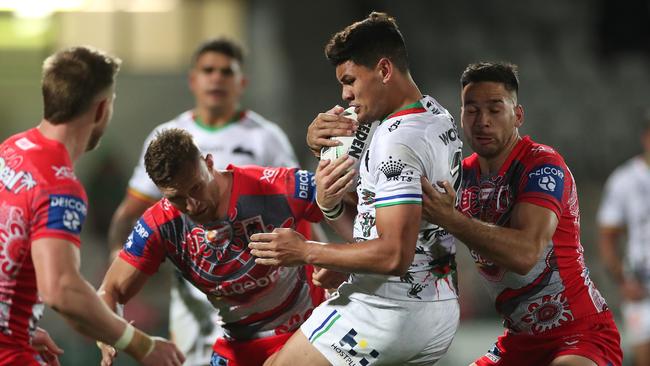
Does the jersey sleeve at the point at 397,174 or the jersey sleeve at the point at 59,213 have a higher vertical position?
the jersey sleeve at the point at 397,174

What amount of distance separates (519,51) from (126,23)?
20.7 ft

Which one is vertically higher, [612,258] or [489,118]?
[489,118]

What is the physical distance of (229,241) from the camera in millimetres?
4934

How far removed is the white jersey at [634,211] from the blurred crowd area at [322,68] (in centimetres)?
212

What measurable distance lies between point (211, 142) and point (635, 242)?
178 inches

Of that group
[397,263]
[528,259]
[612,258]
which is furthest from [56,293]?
[612,258]

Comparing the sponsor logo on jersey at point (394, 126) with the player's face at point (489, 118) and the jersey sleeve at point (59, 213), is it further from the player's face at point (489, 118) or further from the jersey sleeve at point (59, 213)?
the jersey sleeve at point (59, 213)

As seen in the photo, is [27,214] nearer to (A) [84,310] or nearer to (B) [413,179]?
(A) [84,310]

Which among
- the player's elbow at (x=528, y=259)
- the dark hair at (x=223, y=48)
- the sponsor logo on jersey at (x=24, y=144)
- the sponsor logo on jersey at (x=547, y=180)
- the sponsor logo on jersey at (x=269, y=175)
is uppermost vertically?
the dark hair at (x=223, y=48)

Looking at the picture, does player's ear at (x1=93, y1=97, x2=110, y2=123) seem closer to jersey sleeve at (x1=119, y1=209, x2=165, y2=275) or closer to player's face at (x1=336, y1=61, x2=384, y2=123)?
jersey sleeve at (x1=119, y1=209, x2=165, y2=275)

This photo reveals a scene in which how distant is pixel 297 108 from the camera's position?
14.2m

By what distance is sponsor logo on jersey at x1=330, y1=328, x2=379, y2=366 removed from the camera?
425cm

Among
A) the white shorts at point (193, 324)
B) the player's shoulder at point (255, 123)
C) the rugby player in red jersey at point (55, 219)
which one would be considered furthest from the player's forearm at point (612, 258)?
the rugby player in red jersey at point (55, 219)

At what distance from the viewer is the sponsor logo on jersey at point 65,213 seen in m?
3.93
